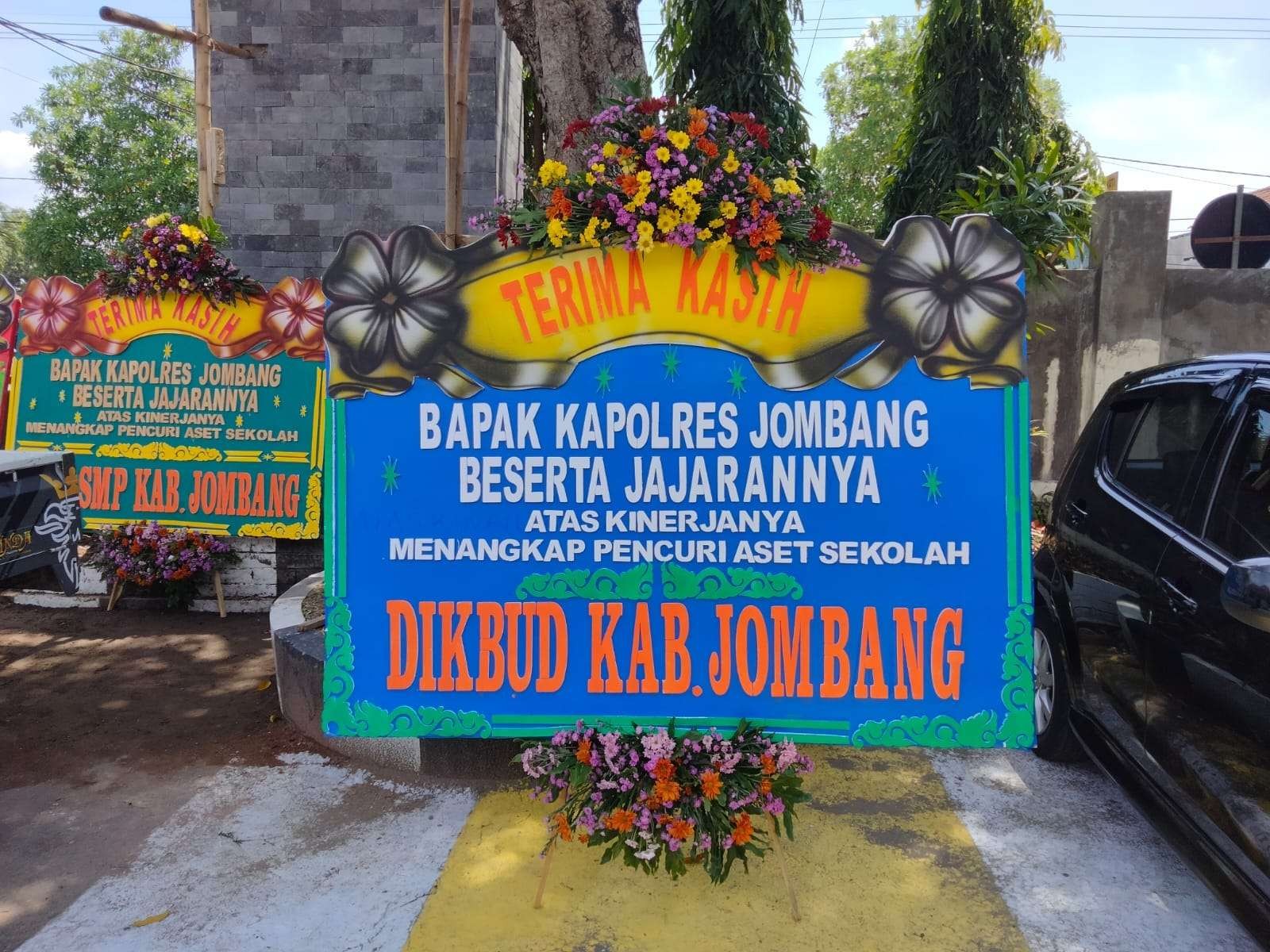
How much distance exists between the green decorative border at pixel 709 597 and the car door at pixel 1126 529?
58 centimetres

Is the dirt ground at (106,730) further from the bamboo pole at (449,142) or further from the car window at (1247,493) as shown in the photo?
the car window at (1247,493)

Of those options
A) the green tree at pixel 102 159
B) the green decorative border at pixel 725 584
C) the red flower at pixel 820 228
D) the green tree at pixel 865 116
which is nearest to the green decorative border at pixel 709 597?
the green decorative border at pixel 725 584

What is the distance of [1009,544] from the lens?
2.78 m

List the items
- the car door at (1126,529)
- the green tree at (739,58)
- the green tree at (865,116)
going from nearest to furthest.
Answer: the car door at (1126,529) < the green tree at (739,58) < the green tree at (865,116)

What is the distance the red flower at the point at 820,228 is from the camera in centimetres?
271

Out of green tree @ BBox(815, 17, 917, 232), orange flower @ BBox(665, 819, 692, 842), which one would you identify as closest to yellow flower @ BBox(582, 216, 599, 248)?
orange flower @ BBox(665, 819, 692, 842)

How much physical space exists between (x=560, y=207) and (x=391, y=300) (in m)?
0.59

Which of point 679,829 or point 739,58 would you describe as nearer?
point 679,829

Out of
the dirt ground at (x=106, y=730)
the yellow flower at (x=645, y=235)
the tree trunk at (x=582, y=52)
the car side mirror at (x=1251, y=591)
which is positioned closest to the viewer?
the car side mirror at (x=1251, y=591)

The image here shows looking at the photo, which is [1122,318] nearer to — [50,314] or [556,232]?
[556,232]

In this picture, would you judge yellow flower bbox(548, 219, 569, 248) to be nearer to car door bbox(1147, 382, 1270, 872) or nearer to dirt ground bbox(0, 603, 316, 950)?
car door bbox(1147, 382, 1270, 872)

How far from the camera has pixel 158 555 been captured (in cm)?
613

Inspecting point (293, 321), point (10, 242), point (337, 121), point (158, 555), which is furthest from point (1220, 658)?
point (10, 242)

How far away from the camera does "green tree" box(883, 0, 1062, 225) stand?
10.8 meters
